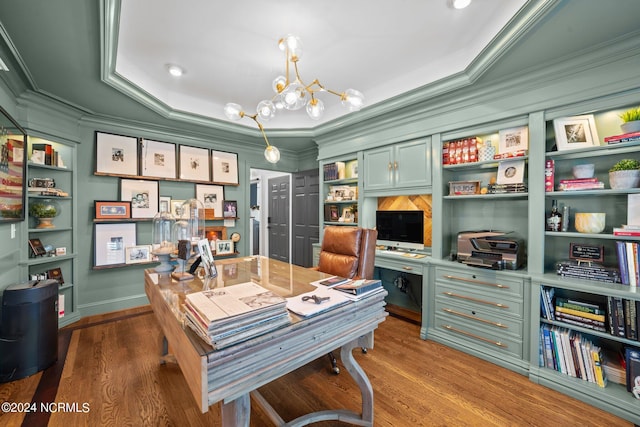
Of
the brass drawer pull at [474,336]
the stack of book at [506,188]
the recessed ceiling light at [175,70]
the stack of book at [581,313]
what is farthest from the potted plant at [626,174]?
the recessed ceiling light at [175,70]

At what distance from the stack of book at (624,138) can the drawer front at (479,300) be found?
1344mm

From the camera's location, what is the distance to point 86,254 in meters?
3.28

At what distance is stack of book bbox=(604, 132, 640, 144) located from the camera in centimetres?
184

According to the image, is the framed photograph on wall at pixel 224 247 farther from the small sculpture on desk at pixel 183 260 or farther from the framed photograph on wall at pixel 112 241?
the small sculpture on desk at pixel 183 260

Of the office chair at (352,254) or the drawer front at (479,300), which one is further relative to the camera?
the office chair at (352,254)

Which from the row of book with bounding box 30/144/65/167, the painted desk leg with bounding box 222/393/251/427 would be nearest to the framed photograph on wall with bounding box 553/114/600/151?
the painted desk leg with bounding box 222/393/251/427

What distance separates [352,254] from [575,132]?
79.3 inches

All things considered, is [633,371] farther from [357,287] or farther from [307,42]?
[307,42]

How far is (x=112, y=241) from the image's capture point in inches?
134

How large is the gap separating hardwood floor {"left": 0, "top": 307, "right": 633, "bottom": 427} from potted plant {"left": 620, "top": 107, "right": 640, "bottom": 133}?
6.35ft

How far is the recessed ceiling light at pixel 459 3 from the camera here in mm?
1757

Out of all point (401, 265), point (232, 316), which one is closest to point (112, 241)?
point (232, 316)

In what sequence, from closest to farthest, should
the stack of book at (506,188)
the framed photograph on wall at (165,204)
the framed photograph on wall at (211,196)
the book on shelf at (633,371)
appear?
1. the book on shelf at (633,371)
2. the stack of book at (506,188)
3. the framed photograph on wall at (165,204)
4. the framed photograph on wall at (211,196)

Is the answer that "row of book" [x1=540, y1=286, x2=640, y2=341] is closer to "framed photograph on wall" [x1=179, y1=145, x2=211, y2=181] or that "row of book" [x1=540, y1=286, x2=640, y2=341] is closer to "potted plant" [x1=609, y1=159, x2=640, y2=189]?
"potted plant" [x1=609, y1=159, x2=640, y2=189]
